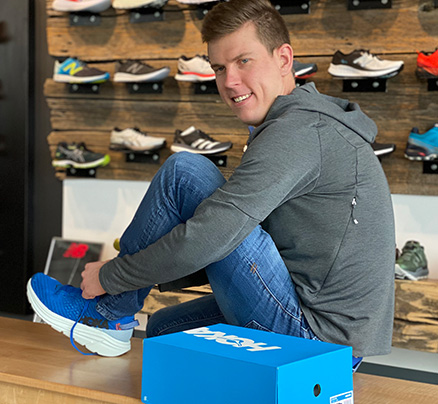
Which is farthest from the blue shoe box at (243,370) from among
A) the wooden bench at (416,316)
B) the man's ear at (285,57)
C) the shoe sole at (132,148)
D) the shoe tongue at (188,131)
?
the shoe sole at (132,148)

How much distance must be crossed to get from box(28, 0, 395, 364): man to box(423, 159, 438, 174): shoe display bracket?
162 centimetres

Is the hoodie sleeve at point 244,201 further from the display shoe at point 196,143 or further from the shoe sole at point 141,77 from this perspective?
the shoe sole at point 141,77

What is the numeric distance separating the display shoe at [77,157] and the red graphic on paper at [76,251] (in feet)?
1.67

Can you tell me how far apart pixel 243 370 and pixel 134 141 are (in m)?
2.71

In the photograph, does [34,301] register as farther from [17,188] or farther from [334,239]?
[17,188]

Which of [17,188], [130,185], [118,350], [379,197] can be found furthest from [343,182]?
[17,188]

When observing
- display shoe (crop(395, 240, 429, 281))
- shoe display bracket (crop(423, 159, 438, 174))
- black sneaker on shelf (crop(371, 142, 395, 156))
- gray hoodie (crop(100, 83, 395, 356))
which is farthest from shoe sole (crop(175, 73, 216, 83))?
gray hoodie (crop(100, 83, 395, 356))

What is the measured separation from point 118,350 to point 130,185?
7.24ft

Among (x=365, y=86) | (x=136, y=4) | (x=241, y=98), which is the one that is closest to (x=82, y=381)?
(x=241, y=98)

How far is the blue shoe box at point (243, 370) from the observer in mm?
1358

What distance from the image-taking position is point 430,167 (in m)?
3.38

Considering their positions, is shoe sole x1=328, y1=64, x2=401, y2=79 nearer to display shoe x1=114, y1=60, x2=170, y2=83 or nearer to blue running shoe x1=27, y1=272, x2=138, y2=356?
display shoe x1=114, y1=60, x2=170, y2=83

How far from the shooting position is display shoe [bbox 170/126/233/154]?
145 inches

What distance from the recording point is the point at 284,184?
162 cm
